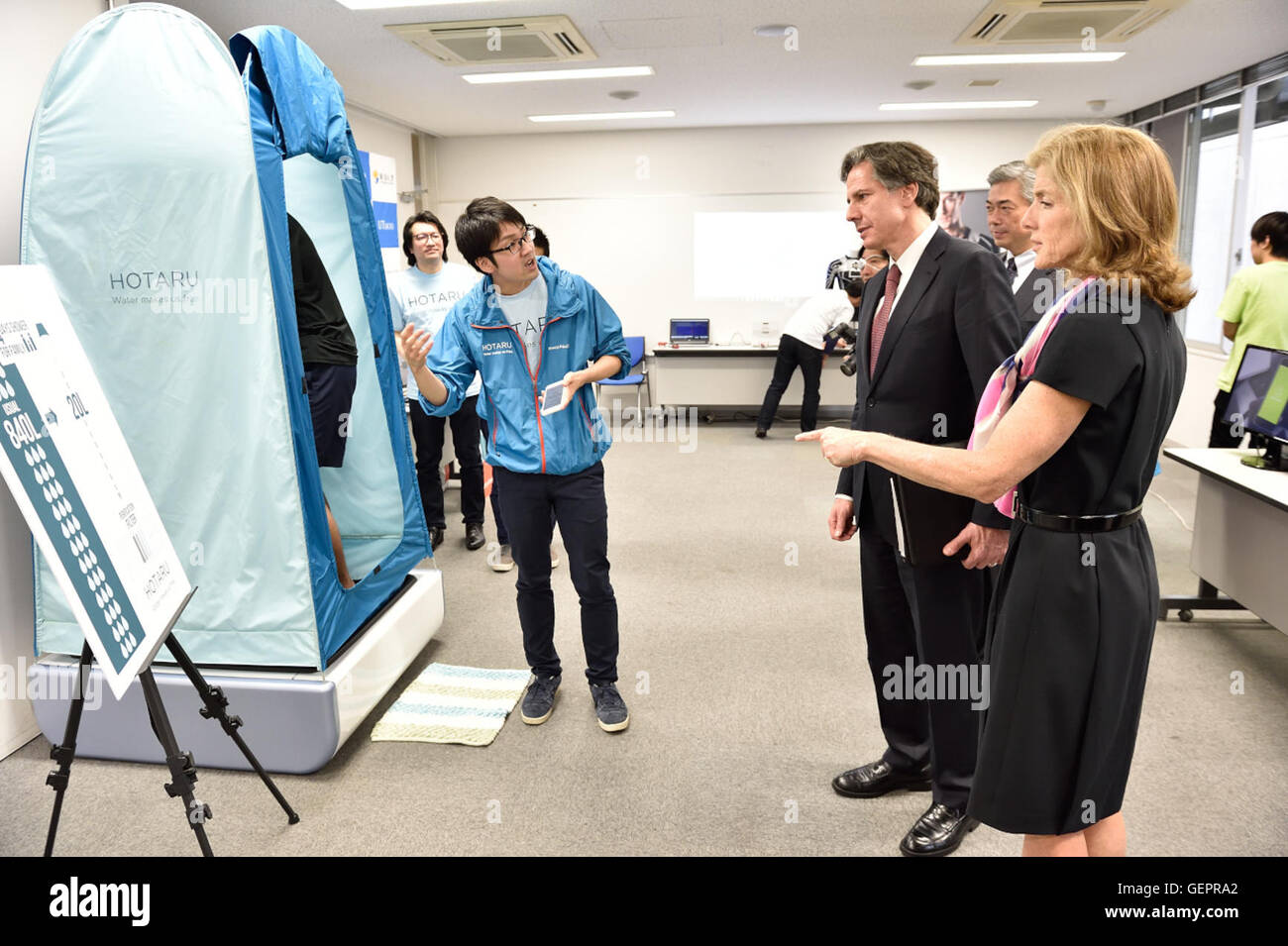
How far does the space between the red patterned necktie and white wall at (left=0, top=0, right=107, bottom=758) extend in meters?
2.38

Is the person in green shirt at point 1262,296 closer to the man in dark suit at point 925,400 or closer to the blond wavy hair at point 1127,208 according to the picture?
the man in dark suit at point 925,400

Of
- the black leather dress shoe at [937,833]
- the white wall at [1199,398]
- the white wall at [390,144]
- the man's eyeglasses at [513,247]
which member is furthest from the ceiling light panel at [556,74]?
the black leather dress shoe at [937,833]

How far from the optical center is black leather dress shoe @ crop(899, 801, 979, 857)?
198cm

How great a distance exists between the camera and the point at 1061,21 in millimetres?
4535

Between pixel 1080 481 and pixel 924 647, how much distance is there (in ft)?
2.29

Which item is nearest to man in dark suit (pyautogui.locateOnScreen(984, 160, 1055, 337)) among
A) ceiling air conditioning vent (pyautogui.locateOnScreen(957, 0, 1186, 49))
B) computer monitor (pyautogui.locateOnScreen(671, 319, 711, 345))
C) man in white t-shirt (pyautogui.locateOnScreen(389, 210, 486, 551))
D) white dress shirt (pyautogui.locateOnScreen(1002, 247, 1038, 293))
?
white dress shirt (pyautogui.locateOnScreen(1002, 247, 1038, 293))

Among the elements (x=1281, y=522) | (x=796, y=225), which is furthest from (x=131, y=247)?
(x=796, y=225)

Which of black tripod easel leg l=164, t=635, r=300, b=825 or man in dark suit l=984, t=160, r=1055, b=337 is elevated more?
man in dark suit l=984, t=160, r=1055, b=337

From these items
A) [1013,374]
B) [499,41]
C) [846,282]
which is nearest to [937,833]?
[1013,374]

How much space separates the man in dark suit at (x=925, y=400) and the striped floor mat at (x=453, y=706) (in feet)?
3.98

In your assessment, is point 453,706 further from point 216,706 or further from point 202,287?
point 202,287

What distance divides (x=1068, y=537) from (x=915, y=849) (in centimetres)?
100

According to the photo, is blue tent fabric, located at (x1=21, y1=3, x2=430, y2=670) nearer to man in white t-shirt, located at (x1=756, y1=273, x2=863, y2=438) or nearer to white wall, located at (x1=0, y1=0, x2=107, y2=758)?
white wall, located at (x1=0, y1=0, x2=107, y2=758)

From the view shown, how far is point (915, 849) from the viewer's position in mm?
1983
